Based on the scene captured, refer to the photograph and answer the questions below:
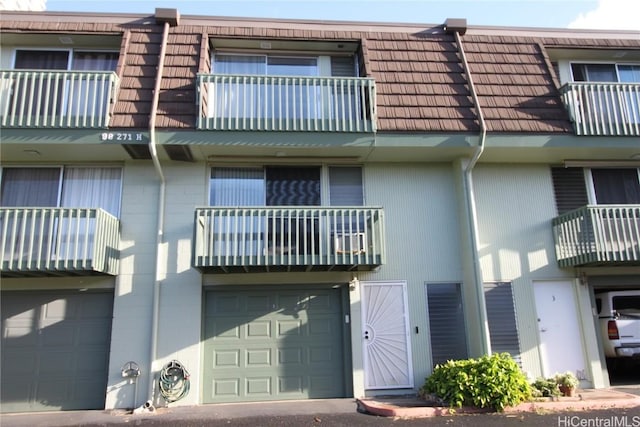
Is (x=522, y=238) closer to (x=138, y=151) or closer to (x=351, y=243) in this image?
(x=351, y=243)

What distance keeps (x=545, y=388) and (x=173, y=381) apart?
6433 millimetres

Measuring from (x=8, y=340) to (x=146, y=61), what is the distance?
583 centimetres

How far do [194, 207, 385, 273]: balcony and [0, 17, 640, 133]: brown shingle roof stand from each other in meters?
1.87

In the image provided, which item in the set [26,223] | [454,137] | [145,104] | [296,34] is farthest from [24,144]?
[454,137]

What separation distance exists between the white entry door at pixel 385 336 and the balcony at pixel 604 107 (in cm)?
491

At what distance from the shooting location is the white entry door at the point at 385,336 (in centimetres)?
841

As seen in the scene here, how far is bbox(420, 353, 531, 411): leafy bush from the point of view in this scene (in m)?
7.04

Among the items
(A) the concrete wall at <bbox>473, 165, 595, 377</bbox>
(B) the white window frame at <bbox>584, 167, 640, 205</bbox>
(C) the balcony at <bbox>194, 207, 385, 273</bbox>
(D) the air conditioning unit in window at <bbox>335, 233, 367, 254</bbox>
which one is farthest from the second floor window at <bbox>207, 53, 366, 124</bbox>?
(B) the white window frame at <bbox>584, 167, 640, 205</bbox>

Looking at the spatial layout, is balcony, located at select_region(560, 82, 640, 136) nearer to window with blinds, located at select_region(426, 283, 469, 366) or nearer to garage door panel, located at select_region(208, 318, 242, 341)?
window with blinds, located at select_region(426, 283, 469, 366)

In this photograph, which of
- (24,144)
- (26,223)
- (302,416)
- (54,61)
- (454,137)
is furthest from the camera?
(54,61)

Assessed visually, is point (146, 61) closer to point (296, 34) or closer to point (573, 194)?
point (296, 34)

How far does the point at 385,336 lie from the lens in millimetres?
8594

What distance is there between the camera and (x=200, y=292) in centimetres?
838

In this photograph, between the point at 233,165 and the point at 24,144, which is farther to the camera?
the point at 233,165
